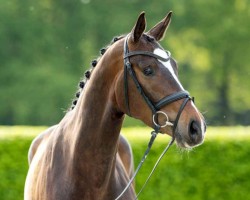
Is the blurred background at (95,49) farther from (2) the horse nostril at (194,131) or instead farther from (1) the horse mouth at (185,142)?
(2) the horse nostril at (194,131)

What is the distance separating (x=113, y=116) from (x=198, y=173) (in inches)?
213

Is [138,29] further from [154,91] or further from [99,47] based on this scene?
[99,47]

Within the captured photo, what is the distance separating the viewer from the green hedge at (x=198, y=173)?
10188mm

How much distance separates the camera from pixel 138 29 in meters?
4.80

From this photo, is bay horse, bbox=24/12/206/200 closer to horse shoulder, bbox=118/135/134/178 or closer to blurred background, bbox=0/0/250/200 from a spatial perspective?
horse shoulder, bbox=118/135/134/178

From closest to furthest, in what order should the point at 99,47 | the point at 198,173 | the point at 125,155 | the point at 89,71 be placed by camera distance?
the point at 89,71
the point at 125,155
the point at 198,173
the point at 99,47

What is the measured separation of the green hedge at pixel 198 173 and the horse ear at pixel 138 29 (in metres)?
5.35

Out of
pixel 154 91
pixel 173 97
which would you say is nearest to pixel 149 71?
pixel 154 91

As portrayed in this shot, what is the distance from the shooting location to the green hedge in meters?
10.2

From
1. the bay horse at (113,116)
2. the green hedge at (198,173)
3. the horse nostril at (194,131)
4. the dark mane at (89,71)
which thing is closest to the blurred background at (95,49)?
the green hedge at (198,173)

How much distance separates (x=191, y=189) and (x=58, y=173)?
17.4 feet

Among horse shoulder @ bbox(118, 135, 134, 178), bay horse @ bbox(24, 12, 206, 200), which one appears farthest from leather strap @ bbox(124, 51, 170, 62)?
horse shoulder @ bbox(118, 135, 134, 178)

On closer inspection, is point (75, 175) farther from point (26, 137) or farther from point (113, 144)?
point (26, 137)

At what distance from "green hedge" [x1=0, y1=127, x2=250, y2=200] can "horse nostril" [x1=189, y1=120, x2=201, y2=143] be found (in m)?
5.53
